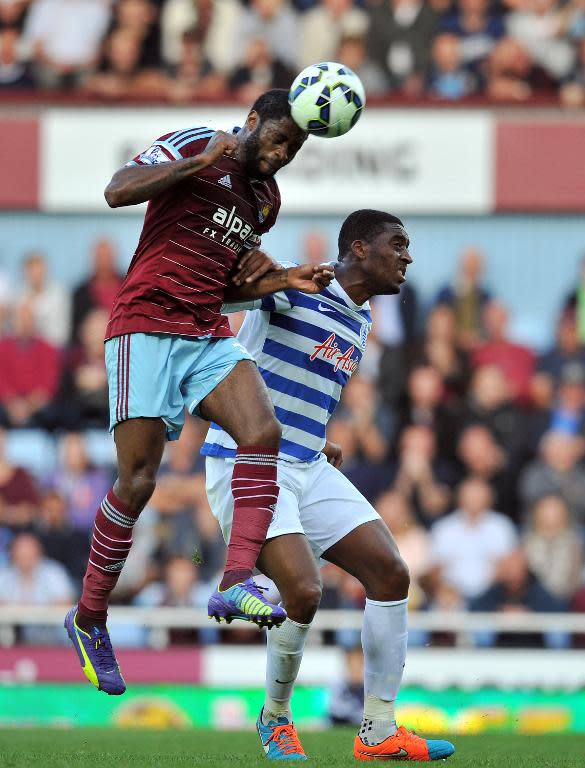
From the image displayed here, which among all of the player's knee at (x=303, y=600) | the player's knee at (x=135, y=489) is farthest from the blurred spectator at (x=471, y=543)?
A: the player's knee at (x=135, y=489)

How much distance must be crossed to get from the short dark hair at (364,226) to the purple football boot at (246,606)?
7.22ft

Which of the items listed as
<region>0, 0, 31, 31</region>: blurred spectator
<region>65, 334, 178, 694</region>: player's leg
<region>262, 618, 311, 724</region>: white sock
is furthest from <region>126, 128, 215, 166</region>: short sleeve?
<region>0, 0, 31, 31</region>: blurred spectator

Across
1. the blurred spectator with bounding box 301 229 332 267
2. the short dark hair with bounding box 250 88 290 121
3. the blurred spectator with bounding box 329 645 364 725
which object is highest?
the short dark hair with bounding box 250 88 290 121

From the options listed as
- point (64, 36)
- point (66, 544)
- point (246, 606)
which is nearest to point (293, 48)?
point (64, 36)

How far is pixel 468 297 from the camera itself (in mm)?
15500

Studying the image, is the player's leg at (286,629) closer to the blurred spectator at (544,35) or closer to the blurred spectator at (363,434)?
the blurred spectator at (363,434)

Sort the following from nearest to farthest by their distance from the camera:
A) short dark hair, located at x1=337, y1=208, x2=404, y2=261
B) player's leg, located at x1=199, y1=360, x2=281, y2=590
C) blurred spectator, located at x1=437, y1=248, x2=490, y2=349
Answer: player's leg, located at x1=199, y1=360, x2=281, y2=590 < short dark hair, located at x1=337, y1=208, x2=404, y2=261 < blurred spectator, located at x1=437, y1=248, x2=490, y2=349

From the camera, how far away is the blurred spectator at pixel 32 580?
13.3 metres

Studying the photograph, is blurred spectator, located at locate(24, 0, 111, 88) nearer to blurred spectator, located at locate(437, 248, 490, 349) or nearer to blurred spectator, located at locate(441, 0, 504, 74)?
blurred spectator, located at locate(441, 0, 504, 74)

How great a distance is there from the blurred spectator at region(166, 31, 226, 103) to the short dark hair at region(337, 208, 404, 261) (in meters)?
8.04

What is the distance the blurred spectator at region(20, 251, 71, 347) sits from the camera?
15.5 metres

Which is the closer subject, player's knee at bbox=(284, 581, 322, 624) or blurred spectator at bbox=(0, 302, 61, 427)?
player's knee at bbox=(284, 581, 322, 624)

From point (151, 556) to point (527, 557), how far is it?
3270mm

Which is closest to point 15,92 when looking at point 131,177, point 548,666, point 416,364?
point 416,364
